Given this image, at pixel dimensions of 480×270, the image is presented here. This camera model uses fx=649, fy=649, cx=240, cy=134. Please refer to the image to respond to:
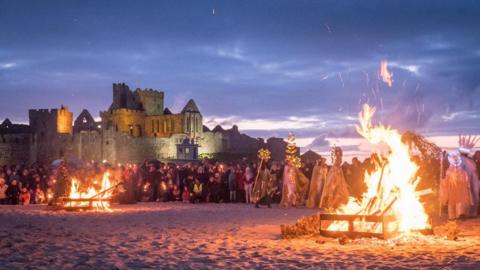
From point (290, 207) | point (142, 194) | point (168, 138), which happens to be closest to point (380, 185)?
point (290, 207)

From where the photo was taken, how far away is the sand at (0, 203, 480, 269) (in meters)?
8.88

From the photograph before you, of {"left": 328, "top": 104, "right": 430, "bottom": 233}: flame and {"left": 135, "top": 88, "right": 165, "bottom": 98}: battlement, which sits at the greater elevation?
{"left": 135, "top": 88, "right": 165, "bottom": 98}: battlement

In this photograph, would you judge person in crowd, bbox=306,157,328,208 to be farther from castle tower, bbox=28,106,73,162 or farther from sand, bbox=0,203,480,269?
castle tower, bbox=28,106,73,162

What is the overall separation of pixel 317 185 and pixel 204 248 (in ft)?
37.7

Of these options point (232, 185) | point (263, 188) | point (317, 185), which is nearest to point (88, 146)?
point (232, 185)

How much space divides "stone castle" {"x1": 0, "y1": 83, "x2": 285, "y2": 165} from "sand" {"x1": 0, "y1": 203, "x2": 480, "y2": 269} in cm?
6765

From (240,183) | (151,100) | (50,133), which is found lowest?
(240,183)

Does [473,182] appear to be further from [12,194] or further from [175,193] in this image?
[12,194]

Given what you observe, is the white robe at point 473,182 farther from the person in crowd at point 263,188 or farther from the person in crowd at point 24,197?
the person in crowd at point 24,197

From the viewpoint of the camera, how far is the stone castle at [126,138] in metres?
81.9

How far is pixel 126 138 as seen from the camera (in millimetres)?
83188

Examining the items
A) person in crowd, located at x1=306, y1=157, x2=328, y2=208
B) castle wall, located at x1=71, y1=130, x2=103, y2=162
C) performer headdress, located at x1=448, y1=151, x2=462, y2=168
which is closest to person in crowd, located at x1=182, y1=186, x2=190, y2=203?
person in crowd, located at x1=306, y1=157, x2=328, y2=208

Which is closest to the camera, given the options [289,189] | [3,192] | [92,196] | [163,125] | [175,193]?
[92,196]

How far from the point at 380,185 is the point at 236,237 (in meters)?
2.89
